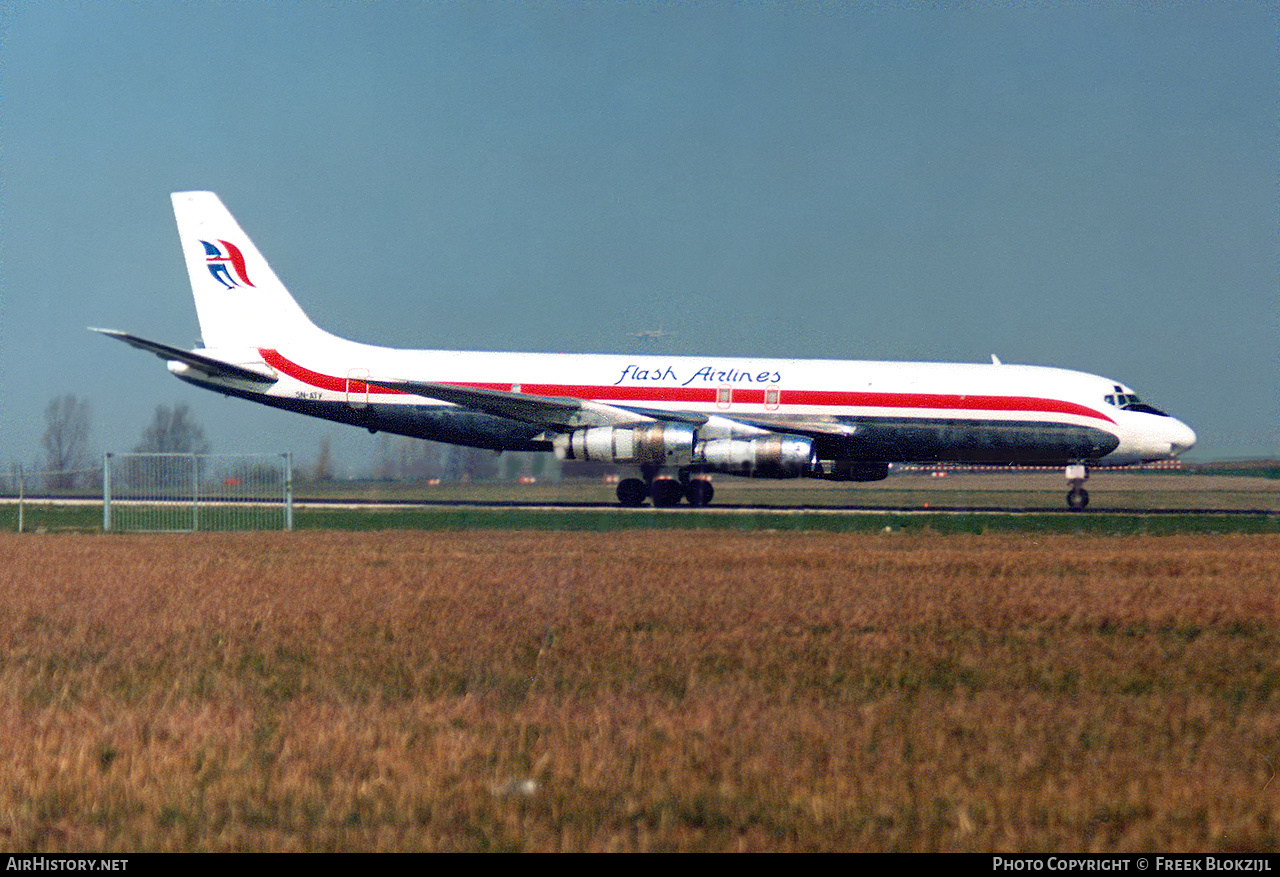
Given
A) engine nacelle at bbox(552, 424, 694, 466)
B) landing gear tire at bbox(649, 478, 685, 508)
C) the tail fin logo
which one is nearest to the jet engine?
engine nacelle at bbox(552, 424, 694, 466)

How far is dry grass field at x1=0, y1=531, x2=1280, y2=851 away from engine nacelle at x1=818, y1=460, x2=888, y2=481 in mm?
21624

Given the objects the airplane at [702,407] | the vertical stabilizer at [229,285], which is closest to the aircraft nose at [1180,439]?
the airplane at [702,407]

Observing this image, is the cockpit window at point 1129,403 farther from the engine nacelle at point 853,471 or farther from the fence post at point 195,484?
the fence post at point 195,484

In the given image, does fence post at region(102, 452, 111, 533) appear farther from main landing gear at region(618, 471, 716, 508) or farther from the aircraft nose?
the aircraft nose

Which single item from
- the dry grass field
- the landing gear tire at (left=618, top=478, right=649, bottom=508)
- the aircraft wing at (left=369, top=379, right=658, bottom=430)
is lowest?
the dry grass field

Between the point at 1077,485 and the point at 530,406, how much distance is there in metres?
16.4

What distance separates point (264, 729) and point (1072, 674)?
546 centimetres

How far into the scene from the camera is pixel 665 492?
123 feet

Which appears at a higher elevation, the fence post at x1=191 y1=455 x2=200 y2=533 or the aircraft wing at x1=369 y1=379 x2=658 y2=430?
the aircraft wing at x1=369 y1=379 x2=658 y2=430

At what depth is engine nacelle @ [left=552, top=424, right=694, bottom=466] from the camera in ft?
113

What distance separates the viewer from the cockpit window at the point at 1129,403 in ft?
118

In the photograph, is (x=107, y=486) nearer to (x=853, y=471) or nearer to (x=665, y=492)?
(x=665, y=492)
